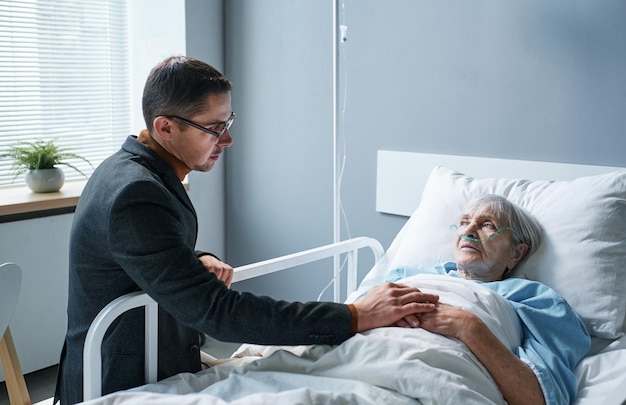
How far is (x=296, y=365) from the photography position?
1495mm

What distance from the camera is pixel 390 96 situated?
8.92ft

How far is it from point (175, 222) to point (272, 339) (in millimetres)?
316

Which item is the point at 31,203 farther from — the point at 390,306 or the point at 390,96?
the point at 390,306

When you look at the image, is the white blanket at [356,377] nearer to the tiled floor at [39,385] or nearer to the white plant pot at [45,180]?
the tiled floor at [39,385]

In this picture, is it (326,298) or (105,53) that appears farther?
(105,53)

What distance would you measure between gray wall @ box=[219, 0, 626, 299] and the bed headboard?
1.7 inches

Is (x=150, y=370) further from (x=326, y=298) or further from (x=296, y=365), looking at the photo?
(x=326, y=298)

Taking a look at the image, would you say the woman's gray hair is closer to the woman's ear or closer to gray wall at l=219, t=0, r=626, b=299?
the woman's ear

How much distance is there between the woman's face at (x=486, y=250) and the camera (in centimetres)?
191

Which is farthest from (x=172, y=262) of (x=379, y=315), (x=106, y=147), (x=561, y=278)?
(x=106, y=147)

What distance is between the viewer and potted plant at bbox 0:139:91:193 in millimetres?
2957

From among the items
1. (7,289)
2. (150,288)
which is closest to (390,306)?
(150,288)

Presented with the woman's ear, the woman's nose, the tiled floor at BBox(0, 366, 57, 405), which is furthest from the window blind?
the woman's ear

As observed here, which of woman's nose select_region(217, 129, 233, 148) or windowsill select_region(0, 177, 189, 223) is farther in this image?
windowsill select_region(0, 177, 189, 223)
